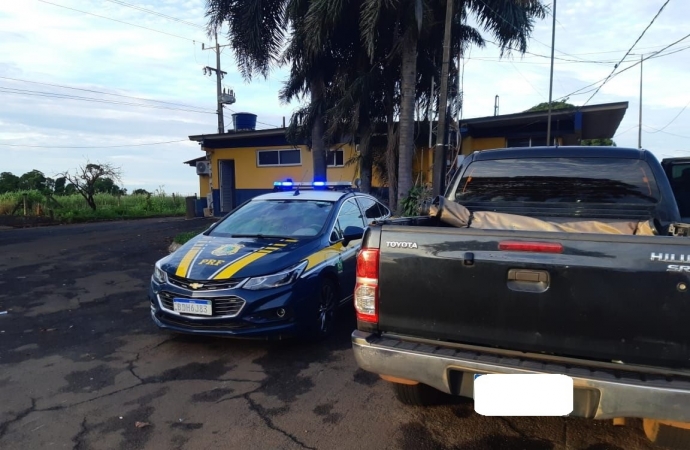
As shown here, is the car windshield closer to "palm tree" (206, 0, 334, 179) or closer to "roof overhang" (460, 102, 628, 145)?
"palm tree" (206, 0, 334, 179)

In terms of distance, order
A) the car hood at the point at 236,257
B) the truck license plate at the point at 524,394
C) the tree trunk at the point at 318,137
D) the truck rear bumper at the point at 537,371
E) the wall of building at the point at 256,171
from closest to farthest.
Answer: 1. the truck rear bumper at the point at 537,371
2. the truck license plate at the point at 524,394
3. the car hood at the point at 236,257
4. the tree trunk at the point at 318,137
5. the wall of building at the point at 256,171

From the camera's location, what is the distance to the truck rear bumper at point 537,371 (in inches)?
87.1

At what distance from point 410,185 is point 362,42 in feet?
13.8

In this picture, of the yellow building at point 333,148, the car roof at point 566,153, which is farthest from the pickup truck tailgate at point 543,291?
the yellow building at point 333,148

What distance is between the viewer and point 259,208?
20.2ft

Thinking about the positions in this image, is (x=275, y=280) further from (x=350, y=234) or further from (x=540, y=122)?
(x=540, y=122)

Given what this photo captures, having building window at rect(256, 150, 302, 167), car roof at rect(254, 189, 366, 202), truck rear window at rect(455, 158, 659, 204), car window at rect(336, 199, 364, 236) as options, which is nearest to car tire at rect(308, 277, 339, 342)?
car window at rect(336, 199, 364, 236)

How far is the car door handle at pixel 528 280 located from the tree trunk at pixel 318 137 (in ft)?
38.4

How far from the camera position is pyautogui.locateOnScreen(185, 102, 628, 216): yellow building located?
1516 cm

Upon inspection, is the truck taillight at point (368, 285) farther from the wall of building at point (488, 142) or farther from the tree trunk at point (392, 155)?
the wall of building at point (488, 142)

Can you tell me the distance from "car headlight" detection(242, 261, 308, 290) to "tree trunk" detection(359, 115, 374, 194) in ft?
30.0


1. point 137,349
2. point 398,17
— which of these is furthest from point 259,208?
point 398,17

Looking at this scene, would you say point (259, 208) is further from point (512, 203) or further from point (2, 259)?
point (2, 259)

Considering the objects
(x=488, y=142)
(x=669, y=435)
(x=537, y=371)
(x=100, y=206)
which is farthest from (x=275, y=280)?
(x=100, y=206)
